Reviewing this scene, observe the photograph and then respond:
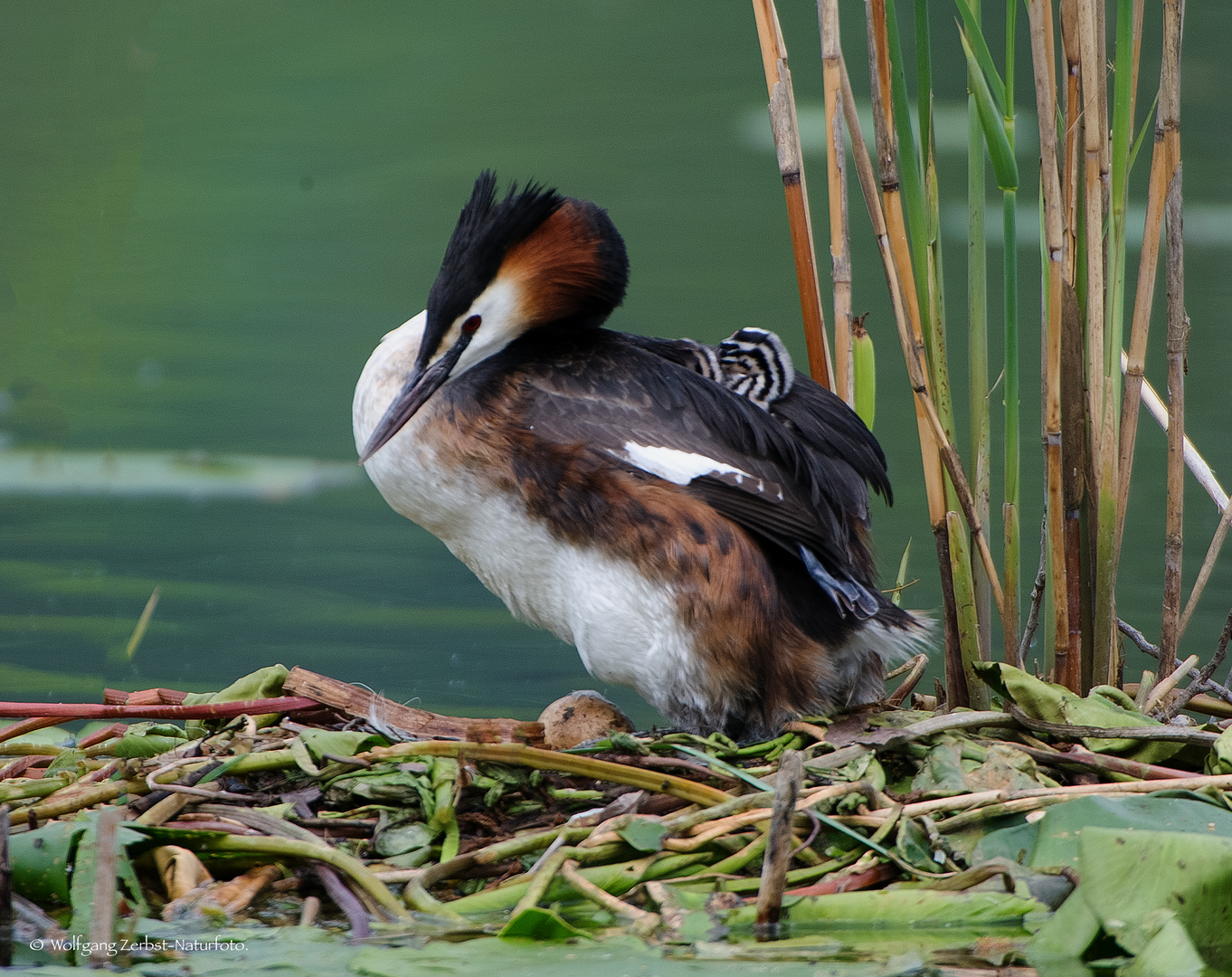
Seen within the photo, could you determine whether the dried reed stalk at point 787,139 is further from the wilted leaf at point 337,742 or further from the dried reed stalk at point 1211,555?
the wilted leaf at point 337,742

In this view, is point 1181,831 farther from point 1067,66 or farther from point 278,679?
point 278,679

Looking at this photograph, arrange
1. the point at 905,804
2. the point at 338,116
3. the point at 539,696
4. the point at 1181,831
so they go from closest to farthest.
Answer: the point at 1181,831 → the point at 905,804 → the point at 539,696 → the point at 338,116

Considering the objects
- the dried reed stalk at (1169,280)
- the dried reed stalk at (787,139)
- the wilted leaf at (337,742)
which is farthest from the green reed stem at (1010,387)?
the wilted leaf at (337,742)

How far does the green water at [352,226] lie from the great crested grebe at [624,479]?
3.99ft

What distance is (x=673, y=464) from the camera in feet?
5.39

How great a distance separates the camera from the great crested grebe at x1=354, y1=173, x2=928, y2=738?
Answer: 5.41ft

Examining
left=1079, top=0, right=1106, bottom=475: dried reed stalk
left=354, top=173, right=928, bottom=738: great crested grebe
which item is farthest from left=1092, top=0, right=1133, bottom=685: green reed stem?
left=354, top=173, right=928, bottom=738: great crested grebe

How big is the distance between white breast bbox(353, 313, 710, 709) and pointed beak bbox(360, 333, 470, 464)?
46mm

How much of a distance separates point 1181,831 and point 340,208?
7.94 feet

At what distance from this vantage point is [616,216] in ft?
10.1

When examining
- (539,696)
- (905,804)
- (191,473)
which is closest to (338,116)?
(191,473)

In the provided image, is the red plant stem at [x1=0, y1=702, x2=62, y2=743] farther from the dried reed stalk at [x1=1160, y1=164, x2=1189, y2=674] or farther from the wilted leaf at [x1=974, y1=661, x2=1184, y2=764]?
the dried reed stalk at [x1=1160, y1=164, x2=1189, y2=674]

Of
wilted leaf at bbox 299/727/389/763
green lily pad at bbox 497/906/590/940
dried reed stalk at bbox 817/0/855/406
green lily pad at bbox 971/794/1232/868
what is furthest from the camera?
dried reed stalk at bbox 817/0/855/406

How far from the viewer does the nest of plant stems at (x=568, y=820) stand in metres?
1.19
